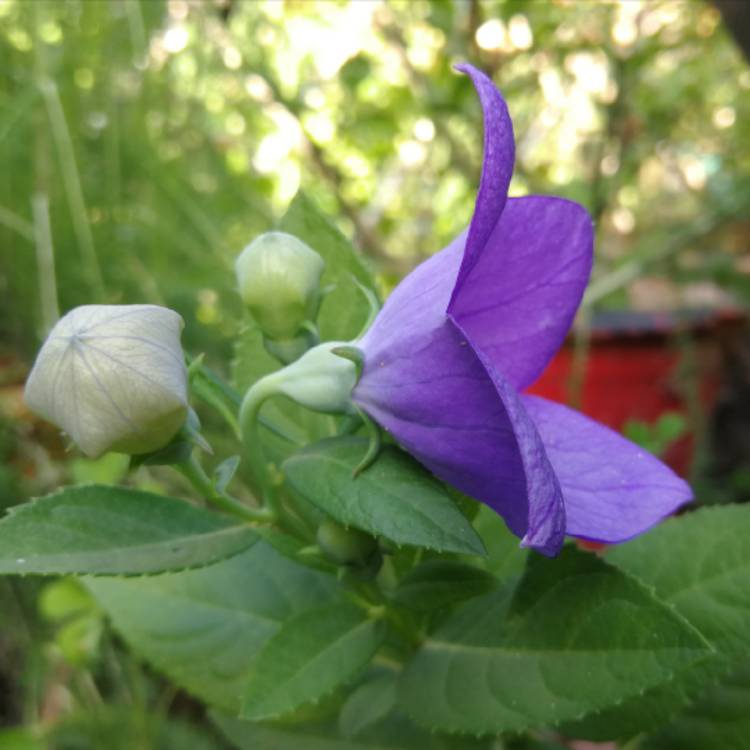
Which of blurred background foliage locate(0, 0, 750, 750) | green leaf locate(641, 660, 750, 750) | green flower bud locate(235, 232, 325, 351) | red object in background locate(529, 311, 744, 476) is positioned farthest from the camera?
red object in background locate(529, 311, 744, 476)

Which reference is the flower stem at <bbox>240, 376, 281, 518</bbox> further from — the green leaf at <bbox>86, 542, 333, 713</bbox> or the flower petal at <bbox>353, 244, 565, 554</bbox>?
the green leaf at <bbox>86, 542, 333, 713</bbox>

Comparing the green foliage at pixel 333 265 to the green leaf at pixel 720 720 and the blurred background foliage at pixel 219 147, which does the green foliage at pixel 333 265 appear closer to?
the green leaf at pixel 720 720

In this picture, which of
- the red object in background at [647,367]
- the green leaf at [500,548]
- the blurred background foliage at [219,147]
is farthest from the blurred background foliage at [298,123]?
the green leaf at [500,548]

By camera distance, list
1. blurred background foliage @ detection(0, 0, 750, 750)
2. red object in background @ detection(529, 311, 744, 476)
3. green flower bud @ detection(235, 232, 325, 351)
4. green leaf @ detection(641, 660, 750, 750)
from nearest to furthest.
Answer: green flower bud @ detection(235, 232, 325, 351)
green leaf @ detection(641, 660, 750, 750)
blurred background foliage @ detection(0, 0, 750, 750)
red object in background @ detection(529, 311, 744, 476)

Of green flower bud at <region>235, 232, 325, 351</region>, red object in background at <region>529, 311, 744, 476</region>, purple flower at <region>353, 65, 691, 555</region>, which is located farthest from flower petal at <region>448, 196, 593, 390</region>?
red object in background at <region>529, 311, 744, 476</region>

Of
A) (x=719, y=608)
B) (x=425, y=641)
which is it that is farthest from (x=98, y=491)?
(x=719, y=608)

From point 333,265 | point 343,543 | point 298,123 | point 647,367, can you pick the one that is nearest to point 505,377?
point 343,543

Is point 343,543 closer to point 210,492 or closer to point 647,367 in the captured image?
point 210,492
